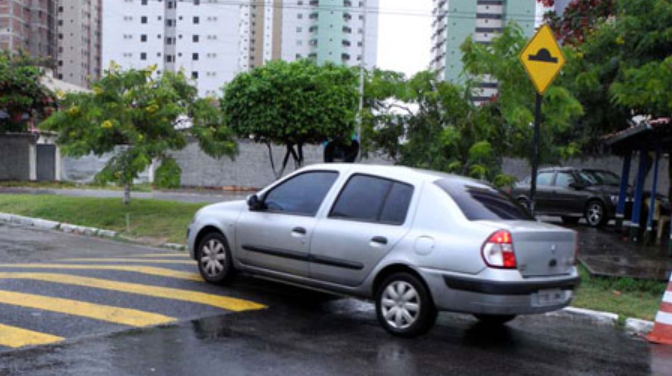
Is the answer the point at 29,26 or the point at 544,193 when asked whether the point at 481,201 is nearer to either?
the point at 544,193

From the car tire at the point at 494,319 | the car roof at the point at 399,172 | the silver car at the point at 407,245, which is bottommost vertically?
the car tire at the point at 494,319

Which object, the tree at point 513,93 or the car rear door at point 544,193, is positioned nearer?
the tree at point 513,93

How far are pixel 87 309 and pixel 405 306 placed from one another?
3.22 metres

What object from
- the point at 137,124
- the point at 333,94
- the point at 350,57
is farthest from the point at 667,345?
the point at 350,57

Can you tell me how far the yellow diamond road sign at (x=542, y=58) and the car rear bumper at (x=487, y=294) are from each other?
3.56 m

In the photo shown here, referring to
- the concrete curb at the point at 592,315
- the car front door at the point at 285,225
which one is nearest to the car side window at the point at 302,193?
the car front door at the point at 285,225

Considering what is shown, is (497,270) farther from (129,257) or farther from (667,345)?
(129,257)

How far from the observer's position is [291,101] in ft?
52.3

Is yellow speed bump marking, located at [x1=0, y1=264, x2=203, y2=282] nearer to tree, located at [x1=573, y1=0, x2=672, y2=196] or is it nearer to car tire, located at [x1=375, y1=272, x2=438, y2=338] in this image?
car tire, located at [x1=375, y1=272, x2=438, y2=338]

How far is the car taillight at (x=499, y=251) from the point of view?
19.5 feet

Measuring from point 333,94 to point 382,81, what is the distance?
166 inches

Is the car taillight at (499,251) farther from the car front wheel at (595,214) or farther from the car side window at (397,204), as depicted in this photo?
the car front wheel at (595,214)

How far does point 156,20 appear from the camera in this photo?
90188 millimetres

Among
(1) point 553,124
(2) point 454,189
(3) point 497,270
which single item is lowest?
(3) point 497,270
